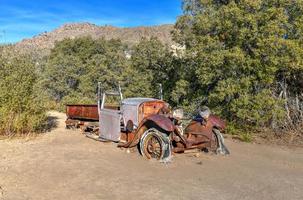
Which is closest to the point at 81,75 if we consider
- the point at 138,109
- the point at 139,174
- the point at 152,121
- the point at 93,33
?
the point at 138,109

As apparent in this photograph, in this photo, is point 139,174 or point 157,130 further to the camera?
point 157,130

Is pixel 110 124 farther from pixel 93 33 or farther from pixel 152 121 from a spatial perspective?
pixel 93 33

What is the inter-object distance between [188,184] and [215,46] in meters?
6.76

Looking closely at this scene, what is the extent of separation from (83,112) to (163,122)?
17.3ft

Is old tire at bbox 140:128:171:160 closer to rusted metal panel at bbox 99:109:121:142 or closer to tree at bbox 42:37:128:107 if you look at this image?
rusted metal panel at bbox 99:109:121:142

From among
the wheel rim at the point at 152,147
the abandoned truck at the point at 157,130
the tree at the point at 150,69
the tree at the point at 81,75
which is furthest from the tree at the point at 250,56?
the tree at the point at 81,75

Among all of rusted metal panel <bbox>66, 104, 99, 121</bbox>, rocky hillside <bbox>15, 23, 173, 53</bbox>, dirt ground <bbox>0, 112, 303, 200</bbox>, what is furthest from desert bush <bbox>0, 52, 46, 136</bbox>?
rocky hillside <bbox>15, 23, 173, 53</bbox>

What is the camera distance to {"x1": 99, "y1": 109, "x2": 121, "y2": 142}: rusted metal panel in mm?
11289

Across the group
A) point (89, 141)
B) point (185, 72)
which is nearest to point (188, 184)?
point (89, 141)

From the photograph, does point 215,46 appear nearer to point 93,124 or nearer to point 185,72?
point 185,72

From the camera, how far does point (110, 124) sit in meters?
11.6

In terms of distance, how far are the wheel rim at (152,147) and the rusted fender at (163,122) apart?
35 centimetres

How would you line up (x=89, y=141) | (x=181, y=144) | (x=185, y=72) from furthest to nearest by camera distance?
(x=185, y=72) < (x=89, y=141) < (x=181, y=144)

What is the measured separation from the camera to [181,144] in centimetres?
1012
